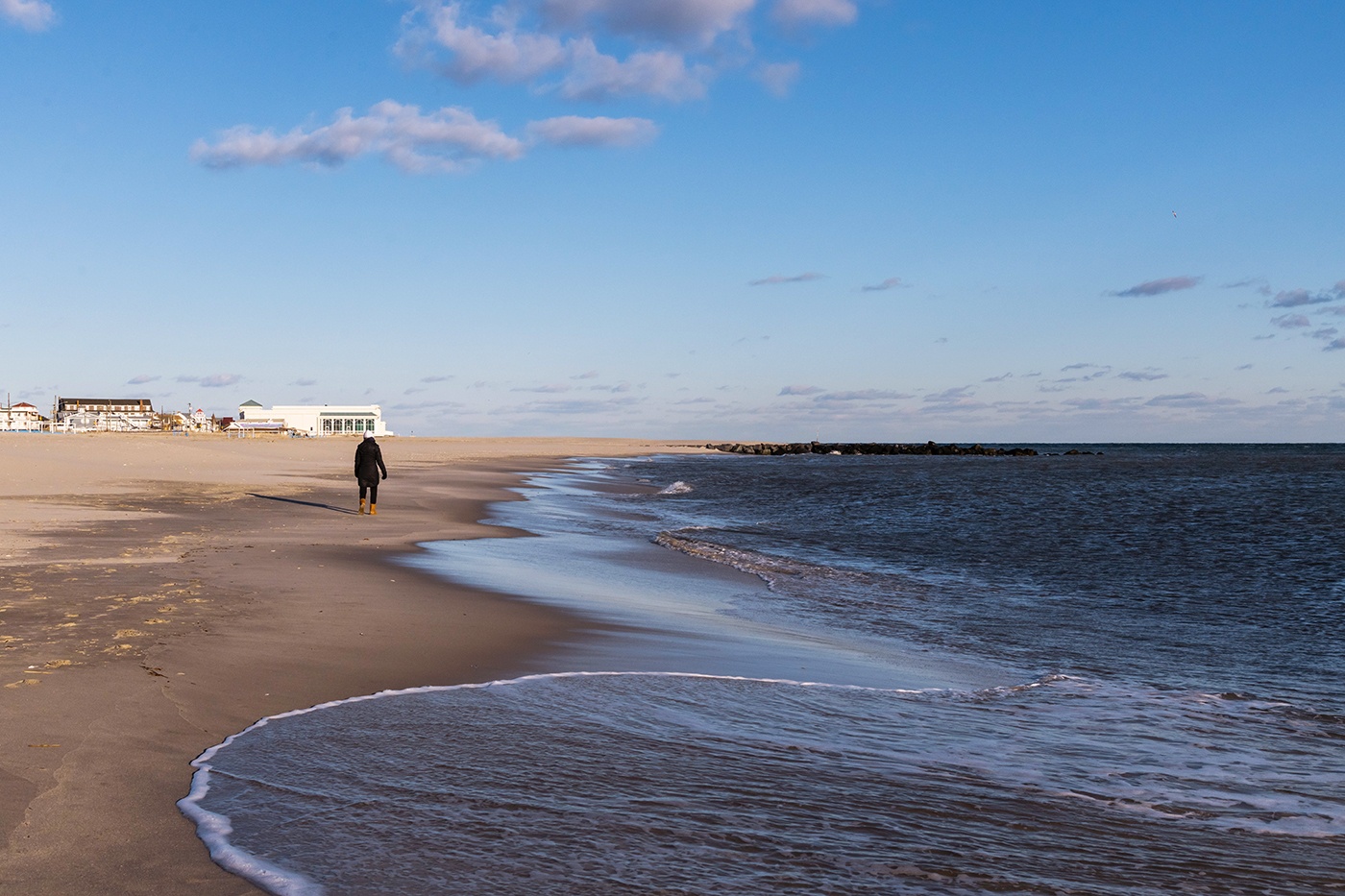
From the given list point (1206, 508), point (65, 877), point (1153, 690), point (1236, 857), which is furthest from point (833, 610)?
point (1206, 508)

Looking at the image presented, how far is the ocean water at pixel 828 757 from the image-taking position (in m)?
3.86

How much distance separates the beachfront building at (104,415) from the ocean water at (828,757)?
14305cm

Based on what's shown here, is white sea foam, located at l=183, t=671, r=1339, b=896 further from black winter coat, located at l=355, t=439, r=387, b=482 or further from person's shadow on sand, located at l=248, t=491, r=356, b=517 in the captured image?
person's shadow on sand, located at l=248, t=491, r=356, b=517

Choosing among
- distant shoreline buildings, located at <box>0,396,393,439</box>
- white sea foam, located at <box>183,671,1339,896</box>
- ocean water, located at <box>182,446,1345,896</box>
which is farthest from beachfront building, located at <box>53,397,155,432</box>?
white sea foam, located at <box>183,671,1339,896</box>

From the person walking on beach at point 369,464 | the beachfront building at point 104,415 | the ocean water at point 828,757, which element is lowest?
the ocean water at point 828,757

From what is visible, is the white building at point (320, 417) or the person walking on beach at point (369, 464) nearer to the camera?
the person walking on beach at point (369, 464)

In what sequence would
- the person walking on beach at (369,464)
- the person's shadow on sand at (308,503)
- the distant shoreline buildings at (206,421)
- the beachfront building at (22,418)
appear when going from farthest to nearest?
1. the beachfront building at (22,418)
2. the distant shoreline buildings at (206,421)
3. the person's shadow on sand at (308,503)
4. the person walking on beach at (369,464)

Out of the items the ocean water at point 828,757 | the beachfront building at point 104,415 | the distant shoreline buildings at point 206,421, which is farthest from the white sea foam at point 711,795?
the beachfront building at point 104,415

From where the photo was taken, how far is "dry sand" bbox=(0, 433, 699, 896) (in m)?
3.83

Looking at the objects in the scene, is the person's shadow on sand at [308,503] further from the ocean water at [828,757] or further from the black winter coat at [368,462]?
the ocean water at [828,757]

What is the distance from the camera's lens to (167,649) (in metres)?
7.08

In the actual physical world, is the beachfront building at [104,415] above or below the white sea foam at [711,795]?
above

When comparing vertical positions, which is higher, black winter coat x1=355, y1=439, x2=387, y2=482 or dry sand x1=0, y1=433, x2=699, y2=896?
black winter coat x1=355, y1=439, x2=387, y2=482

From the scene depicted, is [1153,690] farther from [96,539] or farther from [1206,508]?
[1206,508]
